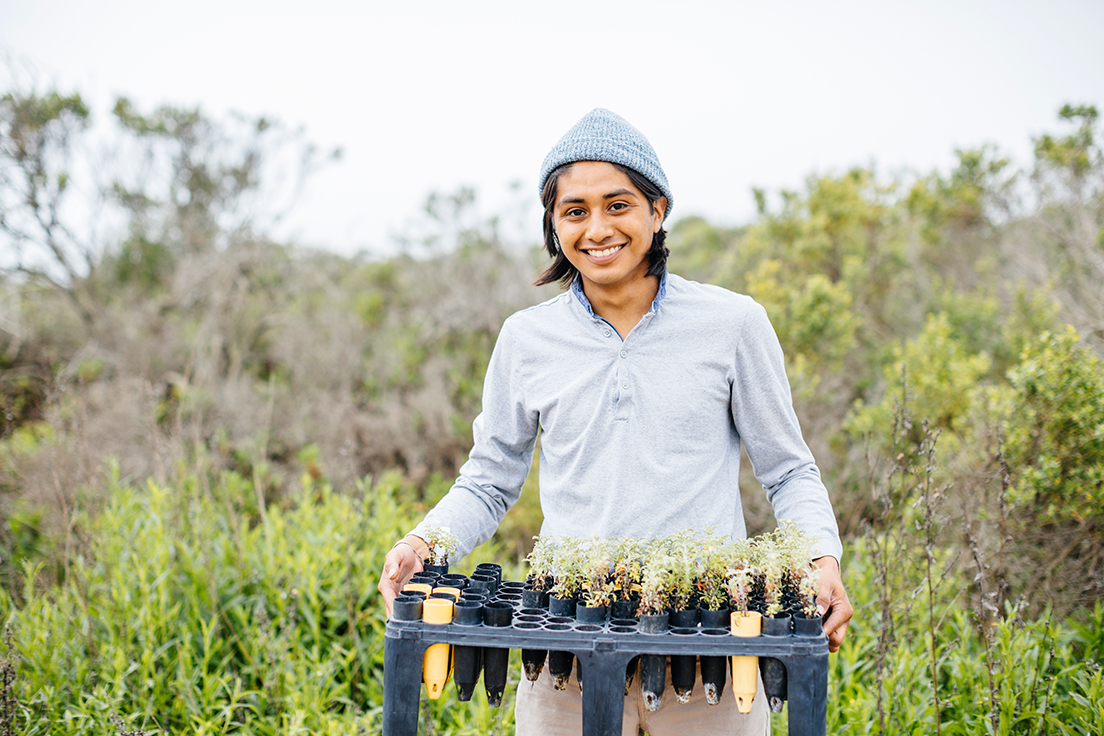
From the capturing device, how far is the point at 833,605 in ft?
4.39

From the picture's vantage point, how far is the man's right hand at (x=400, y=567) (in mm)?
1448

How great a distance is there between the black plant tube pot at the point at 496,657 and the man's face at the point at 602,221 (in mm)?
840

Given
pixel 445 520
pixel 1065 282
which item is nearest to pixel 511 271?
pixel 1065 282

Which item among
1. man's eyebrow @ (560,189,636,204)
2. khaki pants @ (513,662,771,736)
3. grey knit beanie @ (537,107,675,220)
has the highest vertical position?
grey knit beanie @ (537,107,675,220)

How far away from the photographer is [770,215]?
29.3 feet

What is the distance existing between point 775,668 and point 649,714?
486 mm

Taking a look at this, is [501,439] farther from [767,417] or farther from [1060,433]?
[1060,433]

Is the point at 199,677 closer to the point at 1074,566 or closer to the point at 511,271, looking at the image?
the point at 1074,566

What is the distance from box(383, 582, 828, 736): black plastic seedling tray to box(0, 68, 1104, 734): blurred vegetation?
1.20 metres

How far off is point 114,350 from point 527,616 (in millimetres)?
9920

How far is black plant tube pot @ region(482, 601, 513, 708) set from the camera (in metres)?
1.28

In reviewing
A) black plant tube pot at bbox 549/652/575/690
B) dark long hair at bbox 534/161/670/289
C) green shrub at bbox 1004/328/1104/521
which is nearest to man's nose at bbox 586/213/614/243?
dark long hair at bbox 534/161/670/289

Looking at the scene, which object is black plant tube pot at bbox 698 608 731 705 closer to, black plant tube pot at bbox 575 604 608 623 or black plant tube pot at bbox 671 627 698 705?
black plant tube pot at bbox 671 627 698 705

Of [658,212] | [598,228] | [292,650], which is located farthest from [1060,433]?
[292,650]
